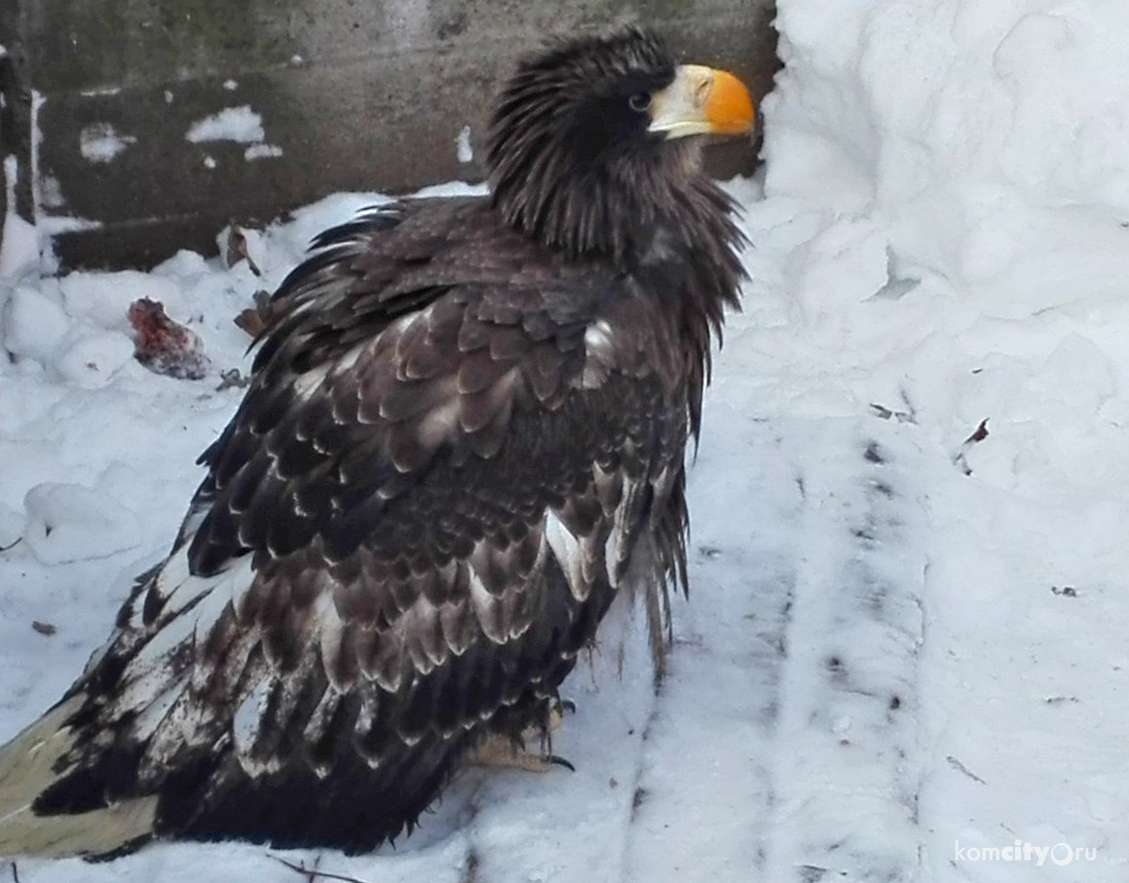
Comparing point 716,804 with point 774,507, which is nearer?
point 716,804

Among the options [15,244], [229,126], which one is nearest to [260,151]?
[229,126]

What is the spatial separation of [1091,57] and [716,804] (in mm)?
2778

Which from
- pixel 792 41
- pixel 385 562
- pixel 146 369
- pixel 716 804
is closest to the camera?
pixel 385 562

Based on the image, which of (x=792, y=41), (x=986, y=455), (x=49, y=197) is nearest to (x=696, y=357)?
(x=986, y=455)

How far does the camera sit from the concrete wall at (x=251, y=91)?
5547 mm

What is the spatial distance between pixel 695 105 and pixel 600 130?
227 mm

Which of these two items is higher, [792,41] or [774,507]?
[792,41]

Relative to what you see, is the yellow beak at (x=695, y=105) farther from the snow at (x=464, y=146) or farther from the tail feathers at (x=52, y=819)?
the snow at (x=464, y=146)

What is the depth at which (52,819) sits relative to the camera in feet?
12.0

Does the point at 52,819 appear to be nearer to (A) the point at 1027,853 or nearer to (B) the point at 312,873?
(B) the point at 312,873

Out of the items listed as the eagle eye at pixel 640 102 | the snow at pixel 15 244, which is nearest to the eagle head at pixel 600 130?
the eagle eye at pixel 640 102

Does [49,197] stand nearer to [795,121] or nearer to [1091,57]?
[795,121]

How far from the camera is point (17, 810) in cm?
364

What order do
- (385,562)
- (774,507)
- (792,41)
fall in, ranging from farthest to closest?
(792,41) < (774,507) < (385,562)
